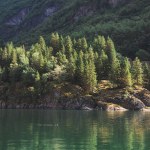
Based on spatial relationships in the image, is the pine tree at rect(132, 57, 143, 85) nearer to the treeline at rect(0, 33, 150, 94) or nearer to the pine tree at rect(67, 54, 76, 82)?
the treeline at rect(0, 33, 150, 94)

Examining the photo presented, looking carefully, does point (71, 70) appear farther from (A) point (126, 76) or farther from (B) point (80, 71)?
(A) point (126, 76)

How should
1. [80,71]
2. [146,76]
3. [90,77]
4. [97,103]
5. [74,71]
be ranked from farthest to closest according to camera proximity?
[146,76]
[74,71]
[80,71]
[90,77]
[97,103]

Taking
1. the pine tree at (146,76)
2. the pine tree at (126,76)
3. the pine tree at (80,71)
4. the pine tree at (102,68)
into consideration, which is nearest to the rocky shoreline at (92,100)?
the pine tree at (126,76)

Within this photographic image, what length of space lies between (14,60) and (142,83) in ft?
186

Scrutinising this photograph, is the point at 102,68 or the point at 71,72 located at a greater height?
the point at 102,68

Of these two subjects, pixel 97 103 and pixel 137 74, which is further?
pixel 137 74

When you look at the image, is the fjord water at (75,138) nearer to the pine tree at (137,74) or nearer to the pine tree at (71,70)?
the pine tree at (71,70)

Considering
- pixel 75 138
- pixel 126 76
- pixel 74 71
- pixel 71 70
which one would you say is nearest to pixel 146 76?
pixel 126 76

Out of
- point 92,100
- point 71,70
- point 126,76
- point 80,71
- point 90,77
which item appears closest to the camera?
point 92,100

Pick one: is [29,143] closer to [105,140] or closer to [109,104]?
[105,140]

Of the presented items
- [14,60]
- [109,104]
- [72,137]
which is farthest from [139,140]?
[14,60]

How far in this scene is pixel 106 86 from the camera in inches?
7180

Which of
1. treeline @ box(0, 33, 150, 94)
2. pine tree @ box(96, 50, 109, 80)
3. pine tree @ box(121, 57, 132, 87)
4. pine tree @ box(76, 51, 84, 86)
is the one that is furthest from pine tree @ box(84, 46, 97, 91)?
pine tree @ box(121, 57, 132, 87)

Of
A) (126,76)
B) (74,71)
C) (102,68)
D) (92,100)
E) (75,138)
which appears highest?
(102,68)
